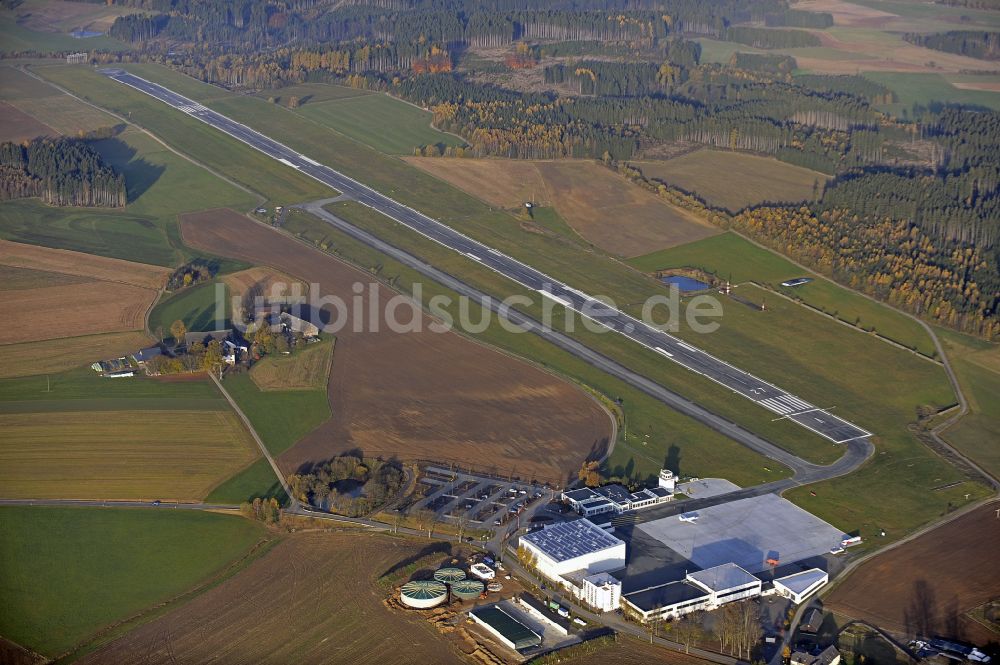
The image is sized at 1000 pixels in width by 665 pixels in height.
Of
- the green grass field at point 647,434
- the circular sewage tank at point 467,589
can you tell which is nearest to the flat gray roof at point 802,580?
the green grass field at point 647,434

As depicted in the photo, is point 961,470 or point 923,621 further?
point 961,470

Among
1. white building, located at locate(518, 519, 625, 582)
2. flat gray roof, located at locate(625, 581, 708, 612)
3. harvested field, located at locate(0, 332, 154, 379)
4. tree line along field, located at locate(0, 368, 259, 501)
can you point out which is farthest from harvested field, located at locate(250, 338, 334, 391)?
flat gray roof, located at locate(625, 581, 708, 612)

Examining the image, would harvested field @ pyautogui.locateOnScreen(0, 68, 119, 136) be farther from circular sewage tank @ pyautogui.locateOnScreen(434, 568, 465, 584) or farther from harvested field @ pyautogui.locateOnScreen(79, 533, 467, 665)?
circular sewage tank @ pyautogui.locateOnScreen(434, 568, 465, 584)

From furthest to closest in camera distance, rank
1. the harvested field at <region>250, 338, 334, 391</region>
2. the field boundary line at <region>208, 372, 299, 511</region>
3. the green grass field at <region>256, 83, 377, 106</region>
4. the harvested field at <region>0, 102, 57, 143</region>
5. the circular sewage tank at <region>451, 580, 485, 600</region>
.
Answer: the green grass field at <region>256, 83, 377, 106</region>
the harvested field at <region>0, 102, 57, 143</region>
the harvested field at <region>250, 338, 334, 391</region>
the field boundary line at <region>208, 372, 299, 511</region>
the circular sewage tank at <region>451, 580, 485, 600</region>

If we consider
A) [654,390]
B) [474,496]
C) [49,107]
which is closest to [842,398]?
[654,390]

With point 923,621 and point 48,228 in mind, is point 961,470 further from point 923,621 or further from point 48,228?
point 48,228

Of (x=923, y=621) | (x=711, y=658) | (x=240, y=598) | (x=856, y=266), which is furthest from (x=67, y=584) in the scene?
(x=856, y=266)
